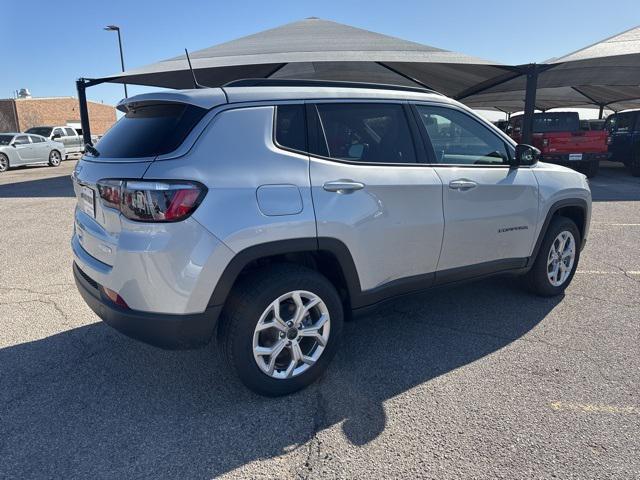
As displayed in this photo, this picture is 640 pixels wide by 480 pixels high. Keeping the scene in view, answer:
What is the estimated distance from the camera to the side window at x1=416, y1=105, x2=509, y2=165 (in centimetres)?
343

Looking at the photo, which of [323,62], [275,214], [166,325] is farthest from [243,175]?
[323,62]

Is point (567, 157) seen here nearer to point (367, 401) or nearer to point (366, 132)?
point (366, 132)

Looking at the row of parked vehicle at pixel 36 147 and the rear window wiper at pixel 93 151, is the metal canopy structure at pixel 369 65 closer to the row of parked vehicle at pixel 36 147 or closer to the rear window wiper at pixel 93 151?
the rear window wiper at pixel 93 151

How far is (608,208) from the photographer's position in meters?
9.25

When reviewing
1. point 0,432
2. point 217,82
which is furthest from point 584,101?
point 0,432

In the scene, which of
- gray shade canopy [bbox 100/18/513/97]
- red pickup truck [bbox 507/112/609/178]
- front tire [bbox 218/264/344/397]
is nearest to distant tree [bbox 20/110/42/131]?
gray shade canopy [bbox 100/18/513/97]

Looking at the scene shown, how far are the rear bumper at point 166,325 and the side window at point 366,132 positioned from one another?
1276mm

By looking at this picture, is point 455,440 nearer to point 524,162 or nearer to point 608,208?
point 524,162

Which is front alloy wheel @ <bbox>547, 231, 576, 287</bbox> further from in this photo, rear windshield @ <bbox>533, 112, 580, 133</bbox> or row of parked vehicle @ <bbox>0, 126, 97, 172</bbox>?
row of parked vehicle @ <bbox>0, 126, 97, 172</bbox>

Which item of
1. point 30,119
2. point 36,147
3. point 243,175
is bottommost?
point 243,175

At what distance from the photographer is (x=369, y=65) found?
501 inches

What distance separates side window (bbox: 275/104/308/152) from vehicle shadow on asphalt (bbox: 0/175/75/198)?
33.0 ft

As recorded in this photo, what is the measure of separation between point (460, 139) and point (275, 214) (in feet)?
6.27

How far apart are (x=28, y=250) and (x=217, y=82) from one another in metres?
→ 8.56
